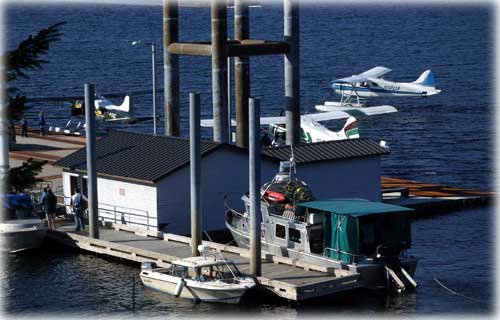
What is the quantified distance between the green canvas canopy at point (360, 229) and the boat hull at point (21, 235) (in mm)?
10592

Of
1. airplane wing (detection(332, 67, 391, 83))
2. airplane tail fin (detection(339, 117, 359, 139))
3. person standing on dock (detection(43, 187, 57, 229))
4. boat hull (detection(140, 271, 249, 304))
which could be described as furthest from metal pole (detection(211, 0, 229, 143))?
airplane wing (detection(332, 67, 391, 83))

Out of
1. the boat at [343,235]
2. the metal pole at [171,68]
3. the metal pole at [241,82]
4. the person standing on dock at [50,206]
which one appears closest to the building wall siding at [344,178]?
the metal pole at [241,82]

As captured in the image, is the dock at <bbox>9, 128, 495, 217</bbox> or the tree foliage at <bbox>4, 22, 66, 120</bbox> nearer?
the tree foliage at <bbox>4, 22, 66, 120</bbox>

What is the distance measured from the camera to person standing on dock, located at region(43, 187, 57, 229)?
42.8 m

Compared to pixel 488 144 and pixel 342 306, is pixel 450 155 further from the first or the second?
pixel 342 306

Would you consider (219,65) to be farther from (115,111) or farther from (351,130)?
(115,111)

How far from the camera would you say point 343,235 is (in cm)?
3581

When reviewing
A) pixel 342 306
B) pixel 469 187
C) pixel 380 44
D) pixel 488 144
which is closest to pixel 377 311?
pixel 342 306

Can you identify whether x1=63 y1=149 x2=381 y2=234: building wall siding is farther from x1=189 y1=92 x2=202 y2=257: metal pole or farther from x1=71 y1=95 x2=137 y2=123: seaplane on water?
x1=71 y1=95 x2=137 y2=123: seaplane on water

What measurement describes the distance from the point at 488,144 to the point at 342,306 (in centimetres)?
4303

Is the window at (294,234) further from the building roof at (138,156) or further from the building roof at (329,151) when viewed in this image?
the building roof at (329,151)

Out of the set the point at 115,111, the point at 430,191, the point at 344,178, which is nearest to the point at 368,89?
the point at 115,111

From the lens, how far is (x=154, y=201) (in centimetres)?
4178

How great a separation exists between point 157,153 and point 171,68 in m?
6.38
